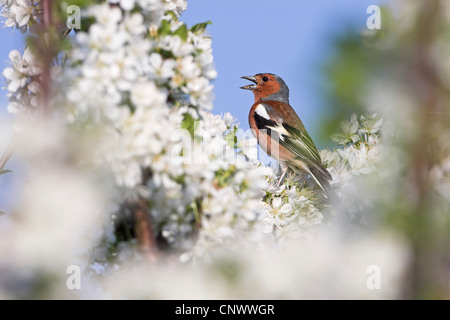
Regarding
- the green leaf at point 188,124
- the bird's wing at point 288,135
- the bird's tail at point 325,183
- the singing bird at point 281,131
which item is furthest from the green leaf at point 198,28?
the bird's wing at point 288,135

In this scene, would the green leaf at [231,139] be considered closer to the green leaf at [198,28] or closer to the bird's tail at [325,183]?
the green leaf at [198,28]

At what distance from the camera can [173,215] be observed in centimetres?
207

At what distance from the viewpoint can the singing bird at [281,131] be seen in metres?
4.72

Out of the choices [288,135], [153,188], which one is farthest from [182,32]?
[288,135]

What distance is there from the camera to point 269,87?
22.1 ft

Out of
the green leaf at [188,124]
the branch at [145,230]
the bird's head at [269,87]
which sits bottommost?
the branch at [145,230]

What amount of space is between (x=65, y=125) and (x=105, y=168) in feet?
0.75

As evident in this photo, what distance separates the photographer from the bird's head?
6723mm

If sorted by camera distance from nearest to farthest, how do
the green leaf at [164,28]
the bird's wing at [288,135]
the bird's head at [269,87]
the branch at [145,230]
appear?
the branch at [145,230] → the green leaf at [164,28] → the bird's wing at [288,135] → the bird's head at [269,87]

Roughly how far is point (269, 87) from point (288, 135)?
1.17 meters

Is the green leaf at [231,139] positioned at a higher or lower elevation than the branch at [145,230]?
higher

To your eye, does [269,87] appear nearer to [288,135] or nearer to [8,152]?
[288,135]

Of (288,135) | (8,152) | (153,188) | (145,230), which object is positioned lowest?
(145,230)

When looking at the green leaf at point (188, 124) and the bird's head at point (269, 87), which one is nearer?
the green leaf at point (188, 124)
